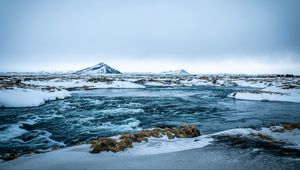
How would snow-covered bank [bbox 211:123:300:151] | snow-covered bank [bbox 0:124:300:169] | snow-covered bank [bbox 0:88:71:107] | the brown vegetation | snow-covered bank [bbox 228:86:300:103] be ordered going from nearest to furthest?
1. snow-covered bank [bbox 0:124:300:169]
2. the brown vegetation
3. snow-covered bank [bbox 211:123:300:151]
4. snow-covered bank [bbox 0:88:71:107]
5. snow-covered bank [bbox 228:86:300:103]

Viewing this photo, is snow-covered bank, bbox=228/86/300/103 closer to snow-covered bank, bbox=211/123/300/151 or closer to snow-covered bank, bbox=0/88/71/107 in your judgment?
snow-covered bank, bbox=211/123/300/151

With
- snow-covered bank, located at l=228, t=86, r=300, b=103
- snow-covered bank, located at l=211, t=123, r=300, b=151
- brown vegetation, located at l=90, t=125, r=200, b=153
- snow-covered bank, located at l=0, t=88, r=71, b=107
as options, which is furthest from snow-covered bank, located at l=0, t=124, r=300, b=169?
snow-covered bank, located at l=228, t=86, r=300, b=103

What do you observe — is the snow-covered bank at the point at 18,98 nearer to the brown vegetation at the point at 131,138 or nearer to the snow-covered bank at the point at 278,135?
the brown vegetation at the point at 131,138

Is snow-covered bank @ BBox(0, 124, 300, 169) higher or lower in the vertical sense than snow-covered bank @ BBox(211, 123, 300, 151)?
higher

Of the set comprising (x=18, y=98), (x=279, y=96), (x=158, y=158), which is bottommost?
(x=279, y=96)

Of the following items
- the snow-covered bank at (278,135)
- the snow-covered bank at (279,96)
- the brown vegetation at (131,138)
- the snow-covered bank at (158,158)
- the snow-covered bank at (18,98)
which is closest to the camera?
A: the snow-covered bank at (158,158)

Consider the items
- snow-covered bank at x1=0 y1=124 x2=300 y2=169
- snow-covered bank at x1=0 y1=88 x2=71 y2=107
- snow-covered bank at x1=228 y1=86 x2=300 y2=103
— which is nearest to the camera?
snow-covered bank at x1=0 y1=124 x2=300 y2=169

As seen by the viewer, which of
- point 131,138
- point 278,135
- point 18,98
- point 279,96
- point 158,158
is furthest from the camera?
point 279,96

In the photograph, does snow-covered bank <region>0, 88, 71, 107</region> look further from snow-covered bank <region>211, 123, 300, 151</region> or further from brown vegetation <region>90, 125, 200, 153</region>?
snow-covered bank <region>211, 123, 300, 151</region>

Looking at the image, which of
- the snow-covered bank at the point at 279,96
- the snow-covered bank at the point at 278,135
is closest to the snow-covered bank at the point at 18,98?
the snow-covered bank at the point at 278,135

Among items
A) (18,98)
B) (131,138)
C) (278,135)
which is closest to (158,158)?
(131,138)

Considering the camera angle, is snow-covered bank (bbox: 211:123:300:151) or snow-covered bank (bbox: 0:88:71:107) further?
snow-covered bank (bbox: 0:88:71:107)

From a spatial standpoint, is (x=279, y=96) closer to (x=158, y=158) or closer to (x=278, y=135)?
(x=278, y=135)

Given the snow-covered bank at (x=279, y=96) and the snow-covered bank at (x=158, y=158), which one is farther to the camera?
the snow-covered bank at (x=279, y=96)
